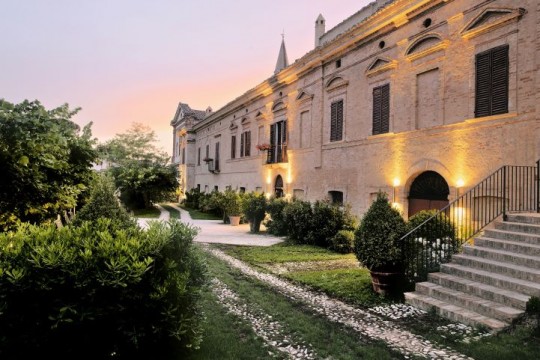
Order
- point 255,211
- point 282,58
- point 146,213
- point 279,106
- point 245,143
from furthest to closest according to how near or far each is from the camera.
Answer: point 282,58 → point 146,213 → point 245,143 → point 279,106 → point 255,211

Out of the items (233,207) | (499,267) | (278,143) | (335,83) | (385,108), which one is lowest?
(499,267)

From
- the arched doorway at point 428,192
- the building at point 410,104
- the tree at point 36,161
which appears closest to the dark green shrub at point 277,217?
the building at point 410,104

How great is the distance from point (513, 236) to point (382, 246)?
2701mm

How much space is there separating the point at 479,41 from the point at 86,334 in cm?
1136

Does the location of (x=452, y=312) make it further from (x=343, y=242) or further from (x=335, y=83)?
(x=335, y=83)

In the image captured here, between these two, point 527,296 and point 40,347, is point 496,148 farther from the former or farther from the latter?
point 40,347

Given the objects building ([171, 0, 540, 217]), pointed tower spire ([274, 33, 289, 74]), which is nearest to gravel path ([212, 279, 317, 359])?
building ([171, 0, 540, 217])

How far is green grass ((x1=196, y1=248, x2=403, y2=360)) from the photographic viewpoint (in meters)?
4.89

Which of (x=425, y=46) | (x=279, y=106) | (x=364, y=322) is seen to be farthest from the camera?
(x=279, y=106)

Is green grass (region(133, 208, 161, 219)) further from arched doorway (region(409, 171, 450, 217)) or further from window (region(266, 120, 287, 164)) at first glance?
arched doorway (region(409, 171, 450, 217))

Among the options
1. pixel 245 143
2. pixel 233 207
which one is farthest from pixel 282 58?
pixel 233 207

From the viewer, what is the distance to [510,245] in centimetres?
731

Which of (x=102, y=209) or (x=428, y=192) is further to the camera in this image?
(x=428, y=192)

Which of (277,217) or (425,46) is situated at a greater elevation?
(425,46)
